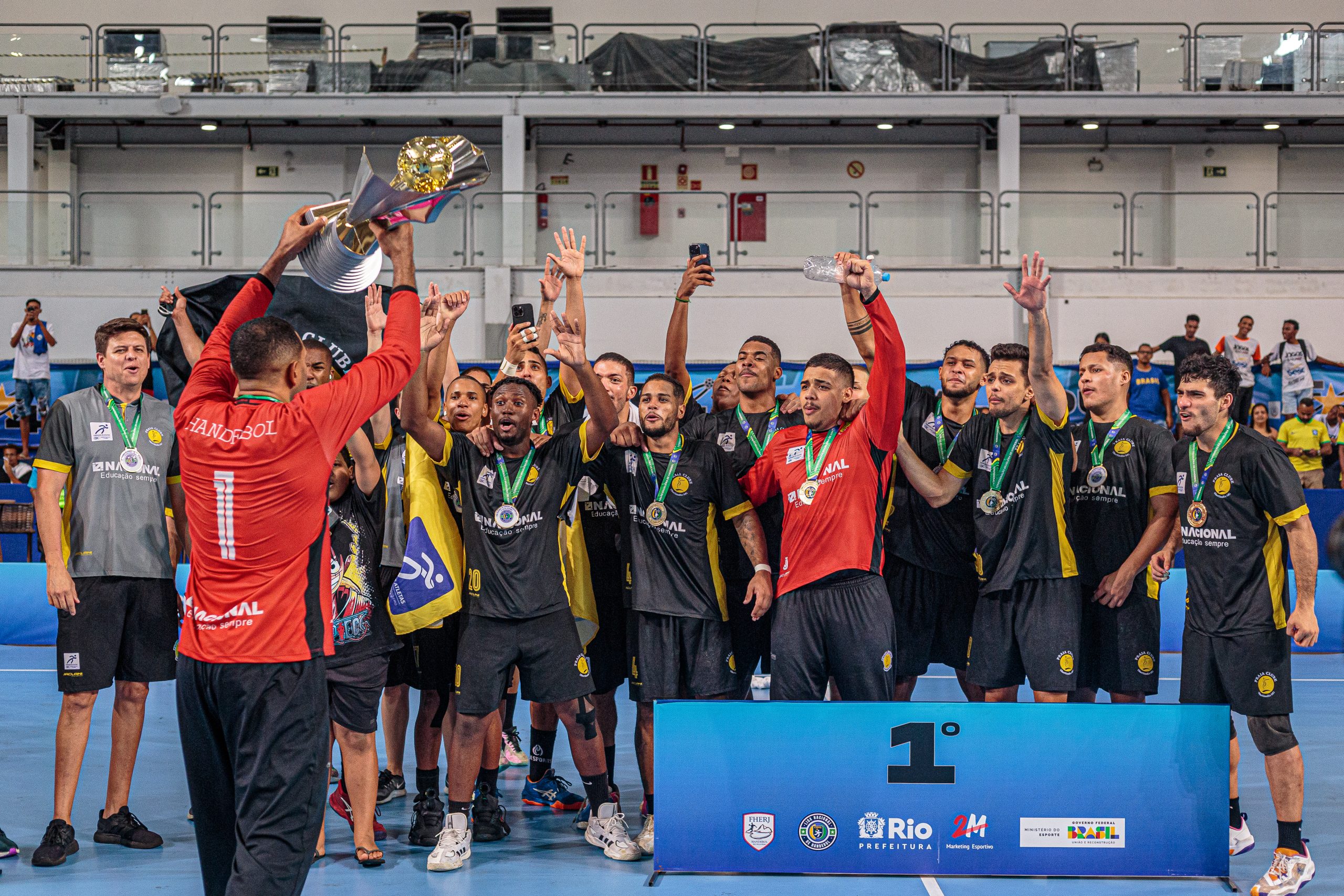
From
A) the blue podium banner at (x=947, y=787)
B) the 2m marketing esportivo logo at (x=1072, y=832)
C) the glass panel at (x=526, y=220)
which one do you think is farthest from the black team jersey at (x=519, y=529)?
the glass panel at (x=526, y=220)

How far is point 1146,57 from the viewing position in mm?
21109

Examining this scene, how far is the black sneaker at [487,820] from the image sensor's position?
5797 mm

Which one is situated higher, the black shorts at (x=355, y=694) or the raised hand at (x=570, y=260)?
the raised hand at (x=570, y=260)

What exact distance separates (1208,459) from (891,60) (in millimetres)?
17292

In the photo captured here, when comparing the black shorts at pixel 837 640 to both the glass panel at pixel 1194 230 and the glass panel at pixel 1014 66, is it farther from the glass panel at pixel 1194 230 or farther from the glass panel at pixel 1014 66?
the glass panel at pixel 1014 66

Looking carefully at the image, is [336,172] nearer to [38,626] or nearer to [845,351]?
[845,351]

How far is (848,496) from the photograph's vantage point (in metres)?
5.36

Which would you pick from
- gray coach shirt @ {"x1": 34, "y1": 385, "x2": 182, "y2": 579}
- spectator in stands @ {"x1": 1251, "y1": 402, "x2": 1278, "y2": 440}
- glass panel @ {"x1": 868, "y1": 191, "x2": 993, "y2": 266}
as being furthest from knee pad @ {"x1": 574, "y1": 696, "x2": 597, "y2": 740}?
glass panel @ {"x1": 868, "y1": 191, "x2": 993, "y2": 266}

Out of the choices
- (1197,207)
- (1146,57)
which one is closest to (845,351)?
(1197,207)

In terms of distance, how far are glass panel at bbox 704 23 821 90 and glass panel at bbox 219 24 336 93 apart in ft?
23.3

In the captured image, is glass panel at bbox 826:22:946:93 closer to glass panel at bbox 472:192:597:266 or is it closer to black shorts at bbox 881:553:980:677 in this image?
glass panel at bbox 472:192:597:266

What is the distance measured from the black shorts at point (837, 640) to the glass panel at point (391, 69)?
18.2 meters

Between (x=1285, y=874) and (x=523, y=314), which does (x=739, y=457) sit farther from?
(x=1285, y=874)

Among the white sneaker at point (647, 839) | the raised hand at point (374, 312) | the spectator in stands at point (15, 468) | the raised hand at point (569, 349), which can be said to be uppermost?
the raised hand at point (374, 312)
